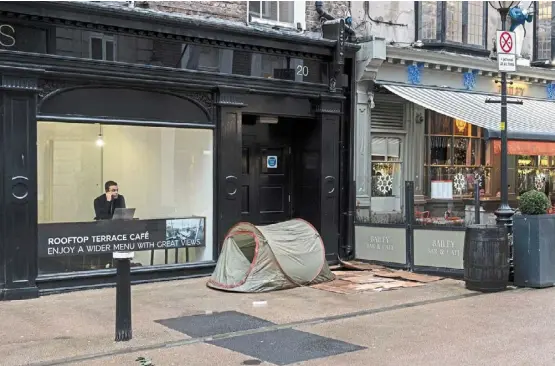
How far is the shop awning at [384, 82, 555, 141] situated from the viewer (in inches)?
515

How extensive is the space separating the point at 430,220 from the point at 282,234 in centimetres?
303

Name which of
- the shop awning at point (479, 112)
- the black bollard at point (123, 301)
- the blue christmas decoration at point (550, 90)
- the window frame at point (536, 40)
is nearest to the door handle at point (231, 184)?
the shop awning at point (479, 112)

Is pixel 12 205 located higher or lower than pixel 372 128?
lower

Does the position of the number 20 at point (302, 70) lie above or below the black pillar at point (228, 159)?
above

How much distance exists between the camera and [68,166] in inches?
415

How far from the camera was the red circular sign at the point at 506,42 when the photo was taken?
10.7 metres

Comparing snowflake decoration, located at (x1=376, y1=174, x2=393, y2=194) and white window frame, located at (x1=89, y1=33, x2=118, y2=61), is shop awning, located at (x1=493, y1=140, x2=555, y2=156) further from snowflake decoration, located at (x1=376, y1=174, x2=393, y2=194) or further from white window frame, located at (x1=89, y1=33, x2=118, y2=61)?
white window frame, located at (x1=89, y1=33, x2=118, y2=61)

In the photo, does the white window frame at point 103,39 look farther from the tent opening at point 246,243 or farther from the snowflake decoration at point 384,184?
the snowflake decoration at point 384,184

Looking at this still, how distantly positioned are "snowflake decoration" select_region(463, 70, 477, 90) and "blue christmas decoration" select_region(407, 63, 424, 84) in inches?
58.3

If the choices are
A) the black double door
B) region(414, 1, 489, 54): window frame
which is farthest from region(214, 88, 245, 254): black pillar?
region(414, 1, 489, 54): window frame

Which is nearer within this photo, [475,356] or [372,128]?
[475,356]

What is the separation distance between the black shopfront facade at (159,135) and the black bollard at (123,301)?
3091 millimetres

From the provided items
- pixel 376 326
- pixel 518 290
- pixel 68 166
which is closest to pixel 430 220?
pixel 518 290

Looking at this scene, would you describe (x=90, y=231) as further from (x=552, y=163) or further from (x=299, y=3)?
(x=552, y=163)
